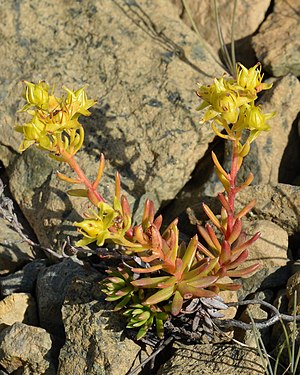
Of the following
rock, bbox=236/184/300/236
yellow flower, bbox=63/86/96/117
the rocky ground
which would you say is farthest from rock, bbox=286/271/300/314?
yellow flower, bbox=63/86/96/117

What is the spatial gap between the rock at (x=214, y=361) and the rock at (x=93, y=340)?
234 mm

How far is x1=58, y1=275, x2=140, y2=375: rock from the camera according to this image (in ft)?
10.7

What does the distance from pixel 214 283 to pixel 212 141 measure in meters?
1.33

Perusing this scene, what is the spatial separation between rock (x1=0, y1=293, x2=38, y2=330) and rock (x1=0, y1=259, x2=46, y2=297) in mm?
174

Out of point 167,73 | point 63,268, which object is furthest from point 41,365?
point 167,73

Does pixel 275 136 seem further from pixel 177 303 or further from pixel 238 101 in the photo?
pixel 177 303

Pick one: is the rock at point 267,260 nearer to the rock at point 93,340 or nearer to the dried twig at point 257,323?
the dried twig at point 257,323

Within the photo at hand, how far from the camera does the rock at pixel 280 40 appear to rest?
14.9 ft

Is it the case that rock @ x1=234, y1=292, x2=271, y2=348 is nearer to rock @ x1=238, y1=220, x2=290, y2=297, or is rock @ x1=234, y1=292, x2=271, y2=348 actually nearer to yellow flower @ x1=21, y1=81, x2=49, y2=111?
rock @ x1=238, y1=220, x2=290, y2=297

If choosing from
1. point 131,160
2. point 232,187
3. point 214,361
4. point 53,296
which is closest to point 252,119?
point 232,187

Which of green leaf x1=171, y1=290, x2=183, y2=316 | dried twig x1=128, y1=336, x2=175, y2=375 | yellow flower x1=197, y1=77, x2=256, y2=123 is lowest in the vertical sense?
dried twig x1=128, y1=336, x2=175, y2=375

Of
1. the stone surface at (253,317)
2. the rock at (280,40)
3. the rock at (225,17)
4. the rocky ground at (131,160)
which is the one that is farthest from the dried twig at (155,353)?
the rock at (225,17)

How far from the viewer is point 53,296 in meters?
3.73

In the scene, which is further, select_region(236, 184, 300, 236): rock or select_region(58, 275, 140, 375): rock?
select_region(236, 184, 300, 236): rock
